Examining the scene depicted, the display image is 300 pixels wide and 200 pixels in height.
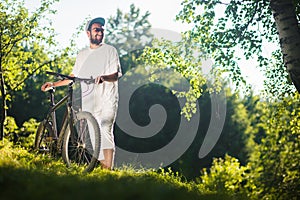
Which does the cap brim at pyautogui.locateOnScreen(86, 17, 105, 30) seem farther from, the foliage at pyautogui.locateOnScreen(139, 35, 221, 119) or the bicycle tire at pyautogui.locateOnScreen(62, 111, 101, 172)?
the foliage at pyautogui.locateOnScreen(139, 35, 221, 119)

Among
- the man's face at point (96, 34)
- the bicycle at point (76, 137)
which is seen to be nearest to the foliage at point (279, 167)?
the man's face at point (96, 34)

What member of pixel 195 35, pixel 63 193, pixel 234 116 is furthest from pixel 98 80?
pixel 234 116

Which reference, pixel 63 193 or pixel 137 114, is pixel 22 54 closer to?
pixel 63 193

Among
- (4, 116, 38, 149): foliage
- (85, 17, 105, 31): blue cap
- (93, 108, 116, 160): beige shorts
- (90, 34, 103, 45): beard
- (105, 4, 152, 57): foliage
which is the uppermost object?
(105, 4, 152, 57): foliage

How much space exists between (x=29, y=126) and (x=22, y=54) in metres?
7.17

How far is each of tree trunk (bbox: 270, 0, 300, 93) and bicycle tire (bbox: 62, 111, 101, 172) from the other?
2.93 m

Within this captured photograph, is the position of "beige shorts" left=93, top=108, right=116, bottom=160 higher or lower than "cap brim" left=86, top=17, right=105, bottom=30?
lower

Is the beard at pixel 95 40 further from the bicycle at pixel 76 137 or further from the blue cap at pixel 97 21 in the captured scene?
the bicycle at pixel 76 137

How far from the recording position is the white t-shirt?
25.3 ft

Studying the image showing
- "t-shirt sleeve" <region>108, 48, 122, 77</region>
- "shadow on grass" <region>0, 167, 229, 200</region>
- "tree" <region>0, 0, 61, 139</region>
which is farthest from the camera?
"tree" <region>0, 0, 61, 139</region>

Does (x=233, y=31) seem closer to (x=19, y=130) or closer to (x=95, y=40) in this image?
(x=95, y=40)

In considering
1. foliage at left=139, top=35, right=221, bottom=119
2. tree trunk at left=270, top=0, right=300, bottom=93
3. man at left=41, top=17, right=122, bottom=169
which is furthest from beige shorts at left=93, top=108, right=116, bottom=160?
foliage at left=139, top=35, right=221, bottom=119

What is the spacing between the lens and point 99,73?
786cm

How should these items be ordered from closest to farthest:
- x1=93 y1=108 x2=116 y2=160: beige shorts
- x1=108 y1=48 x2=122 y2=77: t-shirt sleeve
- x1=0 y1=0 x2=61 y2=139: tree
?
1. x1=93 y1=108 x2=116 y2=160: beige shorts
2. x1=108 y1=48 x2=122 y2=77: t-shirt sleeve
3. x1=0 y1=0 x2=61 y2=139: tree
